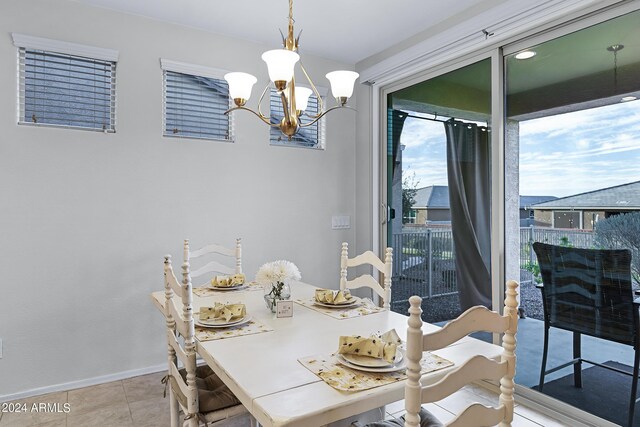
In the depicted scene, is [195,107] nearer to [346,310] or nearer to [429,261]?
[346,310]

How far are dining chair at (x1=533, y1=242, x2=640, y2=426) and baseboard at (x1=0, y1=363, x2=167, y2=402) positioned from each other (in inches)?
106

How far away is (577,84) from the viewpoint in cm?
234

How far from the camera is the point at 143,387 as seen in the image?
2.79 meters

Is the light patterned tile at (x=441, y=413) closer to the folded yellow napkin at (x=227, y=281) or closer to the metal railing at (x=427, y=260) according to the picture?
the metal railing at (x=427, y=260)

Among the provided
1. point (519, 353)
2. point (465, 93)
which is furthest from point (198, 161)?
point (519, 353)

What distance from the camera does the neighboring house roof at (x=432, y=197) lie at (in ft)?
10.4

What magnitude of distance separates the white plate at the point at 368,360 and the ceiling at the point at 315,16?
2363mm

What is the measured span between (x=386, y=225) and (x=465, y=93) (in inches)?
51.8

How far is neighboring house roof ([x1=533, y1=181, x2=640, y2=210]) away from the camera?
2.09m

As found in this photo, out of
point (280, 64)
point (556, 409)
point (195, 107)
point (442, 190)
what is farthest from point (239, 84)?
point (556, 409)

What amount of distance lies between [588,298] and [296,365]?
5.97ft

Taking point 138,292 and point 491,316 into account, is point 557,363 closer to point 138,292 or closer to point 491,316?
point 491,316

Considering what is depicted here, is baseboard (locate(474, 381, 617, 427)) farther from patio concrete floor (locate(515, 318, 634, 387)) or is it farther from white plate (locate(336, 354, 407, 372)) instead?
white plate (locate(336, 354, 407, 372))

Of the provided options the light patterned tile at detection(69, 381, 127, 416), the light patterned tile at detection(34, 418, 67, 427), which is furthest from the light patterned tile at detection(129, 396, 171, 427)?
the light patterned tile at detection(34, 418, 67, 427)
